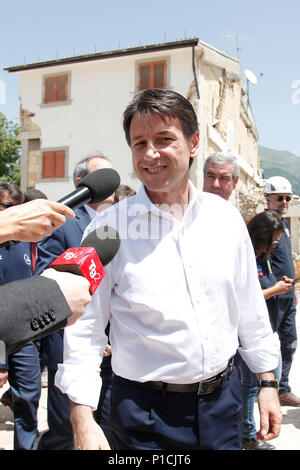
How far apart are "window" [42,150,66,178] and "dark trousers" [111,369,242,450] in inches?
693

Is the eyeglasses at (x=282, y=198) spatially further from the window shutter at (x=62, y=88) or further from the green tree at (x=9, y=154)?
the green tree at (x=9, y=154)

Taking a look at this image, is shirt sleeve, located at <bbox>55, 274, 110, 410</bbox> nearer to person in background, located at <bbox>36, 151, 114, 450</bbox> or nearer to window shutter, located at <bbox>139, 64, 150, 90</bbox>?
person in background, located at <bbox>36, 151, 114, 450</bbox>

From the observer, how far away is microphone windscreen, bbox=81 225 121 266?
1.37m

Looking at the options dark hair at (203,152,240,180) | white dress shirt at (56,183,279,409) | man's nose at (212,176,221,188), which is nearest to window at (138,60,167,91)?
dark hair at (203,152,240,180)

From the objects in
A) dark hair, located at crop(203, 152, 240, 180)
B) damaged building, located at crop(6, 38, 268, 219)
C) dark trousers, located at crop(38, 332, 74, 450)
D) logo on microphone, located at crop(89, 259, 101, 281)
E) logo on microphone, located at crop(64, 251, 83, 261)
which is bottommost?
dark trousers, located at crop(38, 332, 74, 450)

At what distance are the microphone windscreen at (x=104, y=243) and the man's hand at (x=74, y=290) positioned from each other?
0.70 feet

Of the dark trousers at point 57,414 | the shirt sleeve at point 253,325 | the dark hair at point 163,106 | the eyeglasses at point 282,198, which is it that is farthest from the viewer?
the eyeglasses at point 282,198

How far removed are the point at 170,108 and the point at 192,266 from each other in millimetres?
732

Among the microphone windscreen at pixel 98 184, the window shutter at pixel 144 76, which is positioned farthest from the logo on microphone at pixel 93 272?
the window shutter at pixel 144 76

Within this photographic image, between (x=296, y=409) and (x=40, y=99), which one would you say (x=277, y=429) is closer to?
(x=296, y=409)

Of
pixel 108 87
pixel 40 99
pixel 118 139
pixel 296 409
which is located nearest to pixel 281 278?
pixel 296 409

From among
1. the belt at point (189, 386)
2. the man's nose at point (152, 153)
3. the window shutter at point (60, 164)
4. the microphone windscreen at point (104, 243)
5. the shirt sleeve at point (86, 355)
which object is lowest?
the belt at point (189, 386)

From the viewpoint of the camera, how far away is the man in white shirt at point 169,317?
69.5 inches

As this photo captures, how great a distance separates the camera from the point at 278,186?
4500 mm
